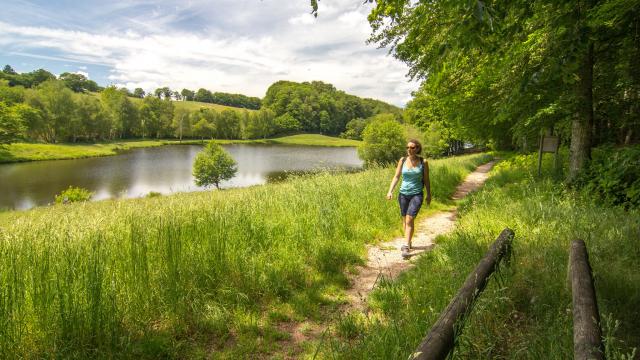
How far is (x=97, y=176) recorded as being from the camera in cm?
4659

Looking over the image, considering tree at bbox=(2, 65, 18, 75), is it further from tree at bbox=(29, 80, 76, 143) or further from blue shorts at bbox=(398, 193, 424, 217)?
blue shorts at bbox=(398, 193, 424, 217)

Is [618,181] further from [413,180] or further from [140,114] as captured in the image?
[140,114]

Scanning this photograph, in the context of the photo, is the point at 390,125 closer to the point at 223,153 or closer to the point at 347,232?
the point at 223,153

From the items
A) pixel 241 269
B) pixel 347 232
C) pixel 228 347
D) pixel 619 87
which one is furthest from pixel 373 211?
pixel 619 87

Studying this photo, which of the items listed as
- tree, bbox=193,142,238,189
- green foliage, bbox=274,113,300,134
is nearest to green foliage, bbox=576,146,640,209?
tree, bbox=193,142,238,189

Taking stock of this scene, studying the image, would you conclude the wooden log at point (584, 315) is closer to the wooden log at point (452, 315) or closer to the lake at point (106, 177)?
the wooden log at point (452, 315)

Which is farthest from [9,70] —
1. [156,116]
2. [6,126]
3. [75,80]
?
[6,126]

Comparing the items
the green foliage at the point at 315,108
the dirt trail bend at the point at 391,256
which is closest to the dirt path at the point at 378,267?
the dirt trail bend at the point at 391,256

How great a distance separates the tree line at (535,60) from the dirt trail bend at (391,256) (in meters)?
3.09

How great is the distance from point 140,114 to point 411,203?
117764 millimetres

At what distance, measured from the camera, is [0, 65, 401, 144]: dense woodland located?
7600 centimetres

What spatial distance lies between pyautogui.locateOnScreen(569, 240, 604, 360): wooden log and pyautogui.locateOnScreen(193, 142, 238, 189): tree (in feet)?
135

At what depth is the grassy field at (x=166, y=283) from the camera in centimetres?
311

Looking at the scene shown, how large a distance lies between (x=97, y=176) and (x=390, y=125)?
42792 mm
